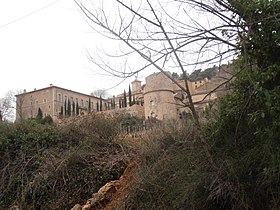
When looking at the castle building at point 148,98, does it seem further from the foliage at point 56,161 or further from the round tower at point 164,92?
the foliage at point 56,161

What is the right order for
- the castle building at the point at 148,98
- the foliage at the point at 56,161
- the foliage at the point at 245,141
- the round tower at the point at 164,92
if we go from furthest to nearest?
1. the foliage at the point at 56,161
2. the round tower at the point at 164,92
3. the castle building at the point at 148,98
4. the foliage at the point at 245,141

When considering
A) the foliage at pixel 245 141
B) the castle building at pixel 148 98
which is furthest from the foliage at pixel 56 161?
the foliage at pixel 245 141

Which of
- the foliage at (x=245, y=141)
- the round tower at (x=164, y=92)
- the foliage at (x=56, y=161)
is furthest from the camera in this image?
the foliage at (x=56, y=161)

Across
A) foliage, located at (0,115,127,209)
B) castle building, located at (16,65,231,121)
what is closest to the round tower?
castle building, located at (16,65,231,121)

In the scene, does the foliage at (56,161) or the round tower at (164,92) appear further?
the foliage at (56,161)

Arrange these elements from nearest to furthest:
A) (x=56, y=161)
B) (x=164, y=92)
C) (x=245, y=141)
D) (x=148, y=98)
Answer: (x=245, y=141) → (x=56, y=161) → (x=164, y=92) → (x=148, y=98)

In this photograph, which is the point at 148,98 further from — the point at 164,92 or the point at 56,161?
the point at 56,161

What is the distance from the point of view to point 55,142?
11.9m

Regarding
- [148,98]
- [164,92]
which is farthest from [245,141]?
[148,98]

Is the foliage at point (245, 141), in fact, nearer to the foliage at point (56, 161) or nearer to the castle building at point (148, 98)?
the castle building at point (148, 98)

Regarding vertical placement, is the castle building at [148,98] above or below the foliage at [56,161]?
above

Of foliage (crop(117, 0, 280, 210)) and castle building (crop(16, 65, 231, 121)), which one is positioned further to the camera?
castle building (crop(16, 65, 231, 121))

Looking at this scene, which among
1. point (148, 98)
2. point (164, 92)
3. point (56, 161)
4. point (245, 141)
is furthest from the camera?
point (148, 98)

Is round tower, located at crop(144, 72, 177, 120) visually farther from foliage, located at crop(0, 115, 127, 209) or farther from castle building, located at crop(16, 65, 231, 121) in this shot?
foliage, located at crop(0, 115, 127, 209)
